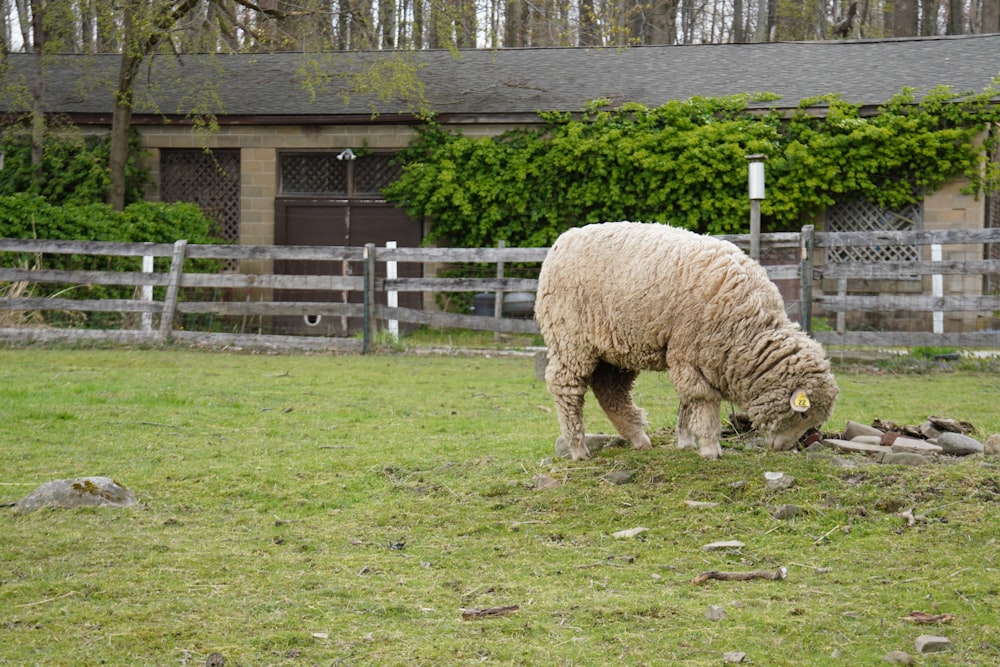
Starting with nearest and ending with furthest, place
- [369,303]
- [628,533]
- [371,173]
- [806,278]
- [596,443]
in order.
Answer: [628,533] < [596,443] < [806,278] < [369,303] < [371,173]

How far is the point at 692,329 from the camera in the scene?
670cm

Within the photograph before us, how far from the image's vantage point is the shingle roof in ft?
63.5

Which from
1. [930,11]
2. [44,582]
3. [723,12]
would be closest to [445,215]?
[44,582]

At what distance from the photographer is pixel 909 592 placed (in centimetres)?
460

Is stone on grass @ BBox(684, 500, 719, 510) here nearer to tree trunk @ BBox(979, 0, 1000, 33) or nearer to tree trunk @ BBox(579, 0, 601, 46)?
tree trunk @ BBox(579, 0, 601, 46)

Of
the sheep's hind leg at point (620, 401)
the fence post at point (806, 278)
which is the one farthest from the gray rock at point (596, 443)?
the fence post at point (806, 278)

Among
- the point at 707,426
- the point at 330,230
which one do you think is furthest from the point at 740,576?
the point at 330,230

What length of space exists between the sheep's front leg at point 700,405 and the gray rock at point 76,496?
326cm

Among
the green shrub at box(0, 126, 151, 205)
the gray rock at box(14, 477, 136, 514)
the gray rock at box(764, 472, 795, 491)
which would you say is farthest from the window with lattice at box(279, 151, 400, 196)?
the gray rock at box(764, 472, 795, 491)

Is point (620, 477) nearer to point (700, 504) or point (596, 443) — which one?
point (700, 504)

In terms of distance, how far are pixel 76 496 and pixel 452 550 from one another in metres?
2.16

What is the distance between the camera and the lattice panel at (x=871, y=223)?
59.0 ft

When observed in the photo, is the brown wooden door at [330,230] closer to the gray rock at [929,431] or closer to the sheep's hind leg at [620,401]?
the sheep's hind leg at [620,401]

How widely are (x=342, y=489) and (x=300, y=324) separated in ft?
42.7
